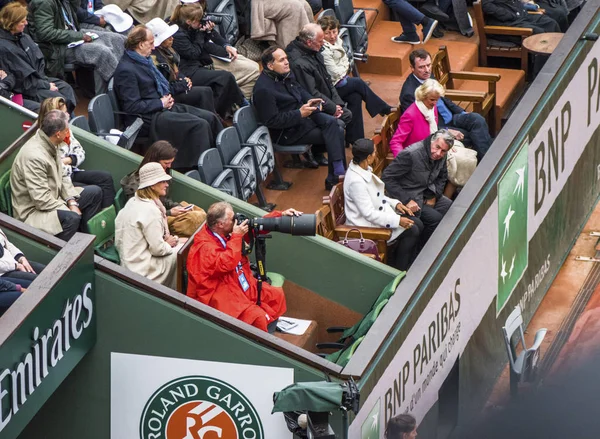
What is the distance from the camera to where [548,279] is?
12086 mm

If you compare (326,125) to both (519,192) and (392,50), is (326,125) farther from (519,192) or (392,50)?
(392,50)

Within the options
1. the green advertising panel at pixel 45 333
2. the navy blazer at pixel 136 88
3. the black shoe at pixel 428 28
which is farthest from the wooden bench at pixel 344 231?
the black shoe at pixel 428 28

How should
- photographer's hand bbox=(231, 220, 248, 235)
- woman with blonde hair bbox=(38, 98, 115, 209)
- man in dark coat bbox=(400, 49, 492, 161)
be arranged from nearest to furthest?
photographer's hand bbox=(231, 220, 248, 235) < woman with blonde hair bbox=(38, 98, 115, 209) < man in dark coat bbox=(400, 49, 492, 161)

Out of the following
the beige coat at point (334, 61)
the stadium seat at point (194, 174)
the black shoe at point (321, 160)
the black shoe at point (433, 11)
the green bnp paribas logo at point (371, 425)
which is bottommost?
the black shoe at point (433, 11)

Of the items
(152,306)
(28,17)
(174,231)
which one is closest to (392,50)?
(28,17)

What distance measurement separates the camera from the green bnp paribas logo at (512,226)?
10.3 metres

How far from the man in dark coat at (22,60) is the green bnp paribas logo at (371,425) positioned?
3657mm

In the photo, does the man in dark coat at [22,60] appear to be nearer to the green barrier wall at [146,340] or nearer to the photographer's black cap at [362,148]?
the photographer's black cap at [362,148]

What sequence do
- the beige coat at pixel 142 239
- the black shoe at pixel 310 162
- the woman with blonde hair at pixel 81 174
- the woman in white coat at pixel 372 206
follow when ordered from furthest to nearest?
the black shoe at pixel 310 162
the woman in white coat at pixel 372 206
the woman with blonde hair at pixel 81 174
the beige coat at pixel 142 239

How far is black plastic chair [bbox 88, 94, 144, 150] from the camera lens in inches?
385

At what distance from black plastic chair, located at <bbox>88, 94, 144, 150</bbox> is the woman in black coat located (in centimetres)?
113

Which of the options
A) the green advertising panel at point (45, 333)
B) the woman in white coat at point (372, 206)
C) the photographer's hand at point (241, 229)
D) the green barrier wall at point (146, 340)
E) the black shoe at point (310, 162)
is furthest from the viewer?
the black shoe at point (310, 162)

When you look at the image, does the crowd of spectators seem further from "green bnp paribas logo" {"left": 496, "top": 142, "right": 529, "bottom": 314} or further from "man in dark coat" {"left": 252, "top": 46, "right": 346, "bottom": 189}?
"green bnp paribas logo" {"left": 496, "top": 142, "right": 529, "bottom": 314}

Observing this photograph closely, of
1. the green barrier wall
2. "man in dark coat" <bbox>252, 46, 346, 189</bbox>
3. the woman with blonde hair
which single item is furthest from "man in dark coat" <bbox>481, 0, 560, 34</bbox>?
the green barrier wall
